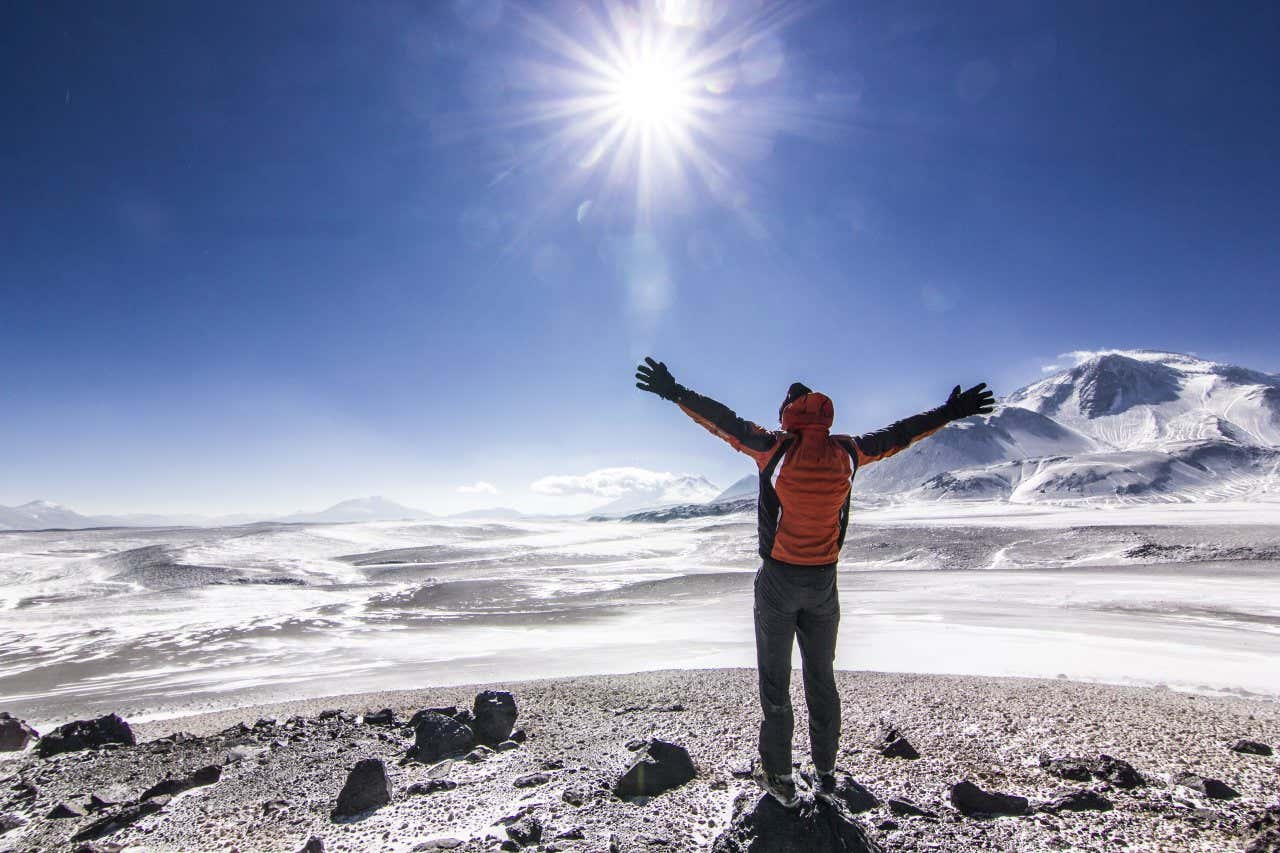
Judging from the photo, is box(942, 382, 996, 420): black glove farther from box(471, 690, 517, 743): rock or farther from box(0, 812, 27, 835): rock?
box(0, 812, 27, 835): rock

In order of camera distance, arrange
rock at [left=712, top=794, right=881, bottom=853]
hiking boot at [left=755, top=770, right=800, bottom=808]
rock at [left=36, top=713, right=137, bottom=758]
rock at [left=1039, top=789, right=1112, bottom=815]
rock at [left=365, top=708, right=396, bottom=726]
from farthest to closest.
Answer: rock at [left=365, top=708, right=396, bottom=726] < rock at [left=36, top=713, right=137, bottom=758] < rock at [left=1039, top=789, right=1112, bottom=815] < hiking boot at [left=755, top=770, right=800, bottom=808] < rock at [left=712, top=794, right=881, bottom=853]

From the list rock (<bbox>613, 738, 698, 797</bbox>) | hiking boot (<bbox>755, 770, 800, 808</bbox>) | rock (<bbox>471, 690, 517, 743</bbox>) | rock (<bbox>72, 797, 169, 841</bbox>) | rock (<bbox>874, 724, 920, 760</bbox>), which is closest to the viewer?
hiking boot (<bbox>755, 770, 800, 808</bbox>)

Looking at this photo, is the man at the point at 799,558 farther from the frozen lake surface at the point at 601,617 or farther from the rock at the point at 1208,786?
the frozen lake surface at the point at 601,617

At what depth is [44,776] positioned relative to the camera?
5.15 m

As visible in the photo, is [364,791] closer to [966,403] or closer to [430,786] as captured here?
[430,786]

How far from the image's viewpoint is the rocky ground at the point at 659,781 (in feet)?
11.8

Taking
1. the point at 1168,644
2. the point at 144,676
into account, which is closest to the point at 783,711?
the point at 1168,644

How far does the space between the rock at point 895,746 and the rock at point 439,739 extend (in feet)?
11.8

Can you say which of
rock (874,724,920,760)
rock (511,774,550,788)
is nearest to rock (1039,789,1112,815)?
rock (874,724,920,760)

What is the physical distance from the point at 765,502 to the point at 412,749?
12.8ft

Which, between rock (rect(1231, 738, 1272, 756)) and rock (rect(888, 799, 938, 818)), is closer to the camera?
rock (rect(888, 799, 938, 818))

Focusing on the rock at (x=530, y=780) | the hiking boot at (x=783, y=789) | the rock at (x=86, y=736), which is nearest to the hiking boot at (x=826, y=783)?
the hiking boot at (x=783, y=789)

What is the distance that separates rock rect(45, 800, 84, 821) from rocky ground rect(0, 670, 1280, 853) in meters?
0.01

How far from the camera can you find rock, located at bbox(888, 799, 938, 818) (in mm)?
3814
